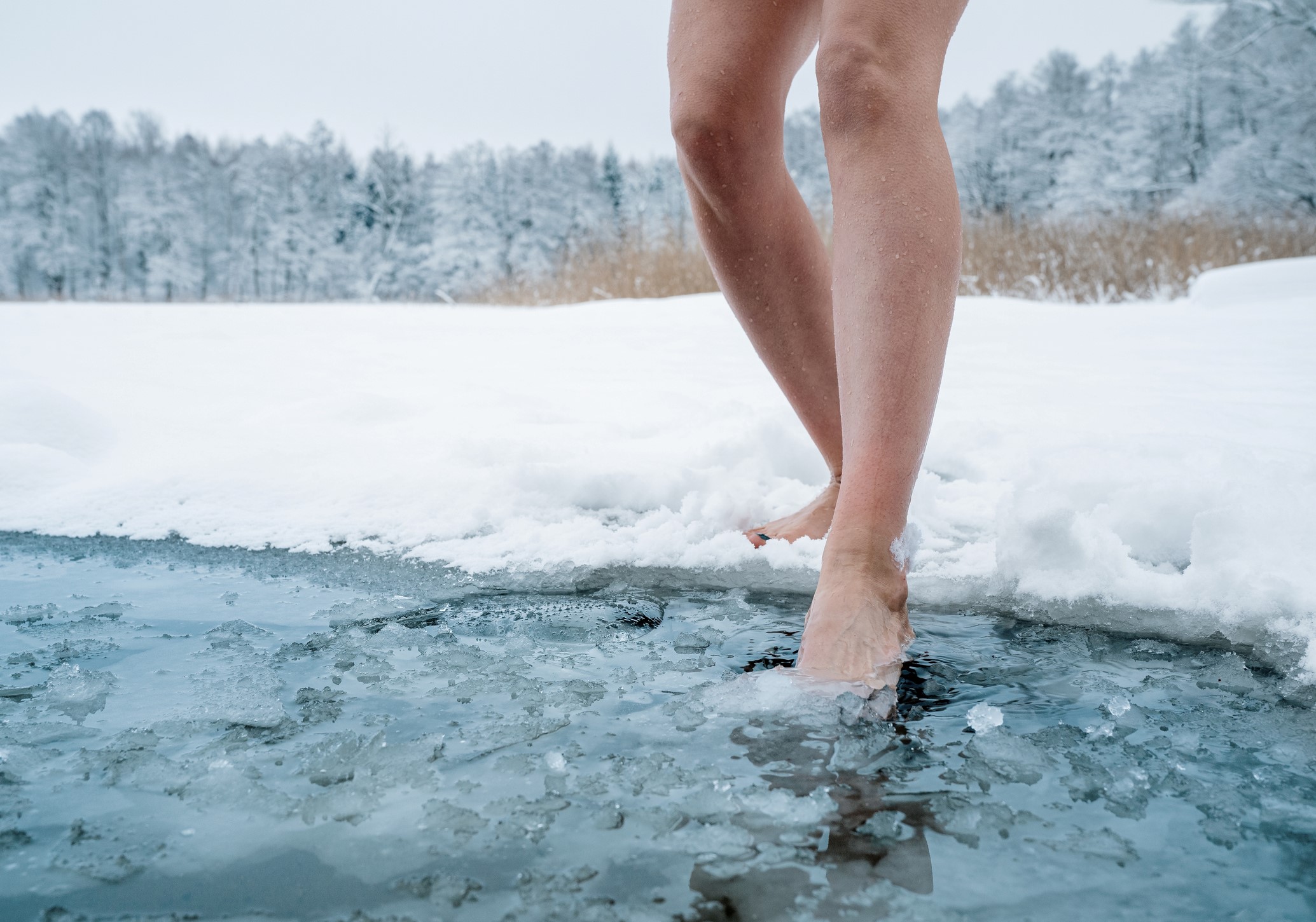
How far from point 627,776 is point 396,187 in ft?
132

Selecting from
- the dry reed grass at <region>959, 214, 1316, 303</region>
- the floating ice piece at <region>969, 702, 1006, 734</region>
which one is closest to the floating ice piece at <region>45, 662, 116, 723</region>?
the floating ice piece at <region>969, 702, 1006, 734</region>

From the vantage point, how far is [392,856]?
0.50 metres

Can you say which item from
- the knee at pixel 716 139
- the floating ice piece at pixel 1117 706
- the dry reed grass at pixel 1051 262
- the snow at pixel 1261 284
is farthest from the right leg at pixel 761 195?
the dry reed grass at pixel 1051 262

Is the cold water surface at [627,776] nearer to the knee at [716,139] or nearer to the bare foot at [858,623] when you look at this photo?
the bare foot at [858,623]

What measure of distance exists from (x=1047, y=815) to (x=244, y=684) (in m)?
0.62

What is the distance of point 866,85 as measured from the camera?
91cm

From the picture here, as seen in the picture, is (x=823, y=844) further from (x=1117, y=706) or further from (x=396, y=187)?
(x=396, y=187)

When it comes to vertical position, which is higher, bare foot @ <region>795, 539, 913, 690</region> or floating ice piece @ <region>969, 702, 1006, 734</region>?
bare foot @ <region>795, 539, 913, 690</region>

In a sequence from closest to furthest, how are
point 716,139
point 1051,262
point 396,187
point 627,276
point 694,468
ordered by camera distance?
1. point 716,139
2. point 694,468
3. point 627,276
4. point 1051,262
5. point 396,187

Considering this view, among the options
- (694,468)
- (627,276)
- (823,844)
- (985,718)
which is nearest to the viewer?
(823,844)

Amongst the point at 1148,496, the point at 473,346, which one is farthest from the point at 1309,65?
the point at 1148,496

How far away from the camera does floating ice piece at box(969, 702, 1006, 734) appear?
67 cm

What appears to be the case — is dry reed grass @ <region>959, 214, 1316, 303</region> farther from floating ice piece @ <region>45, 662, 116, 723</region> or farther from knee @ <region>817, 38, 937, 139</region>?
floating ice piece @ <region>45, 662, 116, 723</region>

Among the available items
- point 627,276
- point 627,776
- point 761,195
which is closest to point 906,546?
point 627,776
